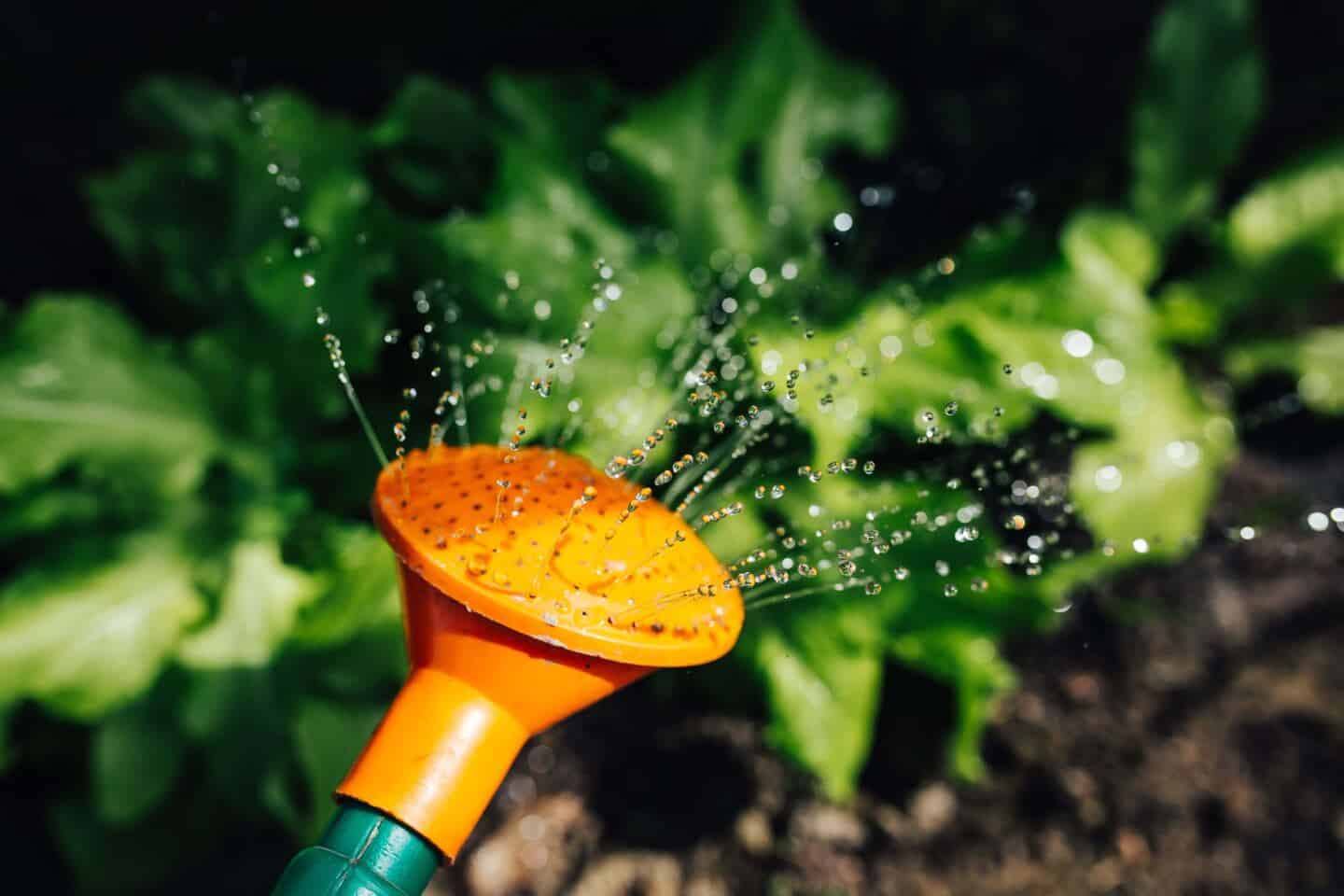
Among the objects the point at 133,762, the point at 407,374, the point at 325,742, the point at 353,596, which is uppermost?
the point at 407,374

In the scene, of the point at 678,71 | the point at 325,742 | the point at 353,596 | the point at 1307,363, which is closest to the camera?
the point at 353,596

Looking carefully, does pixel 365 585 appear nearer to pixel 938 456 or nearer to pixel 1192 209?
pixel 938 456

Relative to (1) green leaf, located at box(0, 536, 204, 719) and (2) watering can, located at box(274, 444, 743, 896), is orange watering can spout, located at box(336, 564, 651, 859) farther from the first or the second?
(1) green leaf, located at box(0, 536, 204, 719)

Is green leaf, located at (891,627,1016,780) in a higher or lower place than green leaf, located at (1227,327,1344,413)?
lower

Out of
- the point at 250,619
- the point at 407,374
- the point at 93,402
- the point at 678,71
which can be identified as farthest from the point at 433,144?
the point at 250,619

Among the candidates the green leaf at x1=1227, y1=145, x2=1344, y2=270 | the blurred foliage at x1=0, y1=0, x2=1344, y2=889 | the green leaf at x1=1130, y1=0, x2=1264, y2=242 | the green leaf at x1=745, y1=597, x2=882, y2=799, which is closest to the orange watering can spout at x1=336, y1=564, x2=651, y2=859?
the blurred foliage at x1=0, y1=0, x2=1344, y2=889

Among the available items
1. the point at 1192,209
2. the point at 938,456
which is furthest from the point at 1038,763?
the point at 1192,209

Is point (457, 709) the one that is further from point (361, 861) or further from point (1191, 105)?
point (1191, 105)
